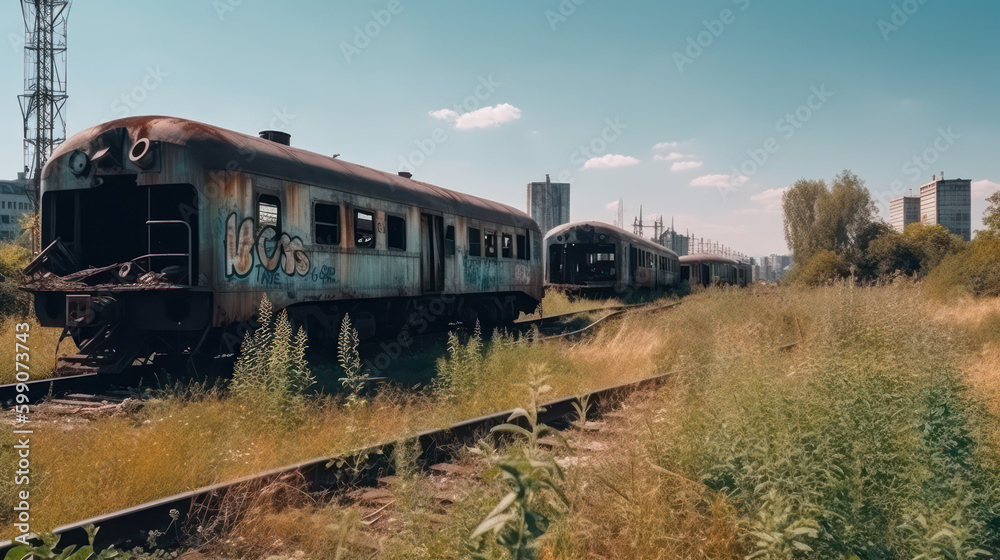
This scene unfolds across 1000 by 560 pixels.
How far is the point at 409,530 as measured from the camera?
10.2ft

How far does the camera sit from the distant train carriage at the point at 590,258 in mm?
22094

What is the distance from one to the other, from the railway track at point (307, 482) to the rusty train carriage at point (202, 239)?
12.1 feet

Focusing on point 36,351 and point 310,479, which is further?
point 36,351

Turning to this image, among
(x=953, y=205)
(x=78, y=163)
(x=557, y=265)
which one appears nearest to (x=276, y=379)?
(x=78, y=163)

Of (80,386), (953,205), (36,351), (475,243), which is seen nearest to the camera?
(80,386)

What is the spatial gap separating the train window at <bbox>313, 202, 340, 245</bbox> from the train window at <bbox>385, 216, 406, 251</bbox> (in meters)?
1.22

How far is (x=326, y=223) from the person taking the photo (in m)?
8.90

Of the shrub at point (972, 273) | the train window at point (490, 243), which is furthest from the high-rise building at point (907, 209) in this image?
the train window at point (490, 243)

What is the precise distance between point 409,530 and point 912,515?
2.75m

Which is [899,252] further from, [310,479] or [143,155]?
[310,479]

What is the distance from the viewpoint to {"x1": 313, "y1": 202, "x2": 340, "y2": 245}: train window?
8734mm

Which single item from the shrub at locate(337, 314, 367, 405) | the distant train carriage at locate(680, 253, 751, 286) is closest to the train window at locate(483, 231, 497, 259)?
the shrub at locate(337, 314, 367, 405)

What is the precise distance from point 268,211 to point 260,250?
0.57 metres

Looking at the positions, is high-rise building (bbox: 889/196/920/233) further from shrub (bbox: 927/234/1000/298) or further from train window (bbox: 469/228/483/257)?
train window (bbox: 469/228/483/257)
